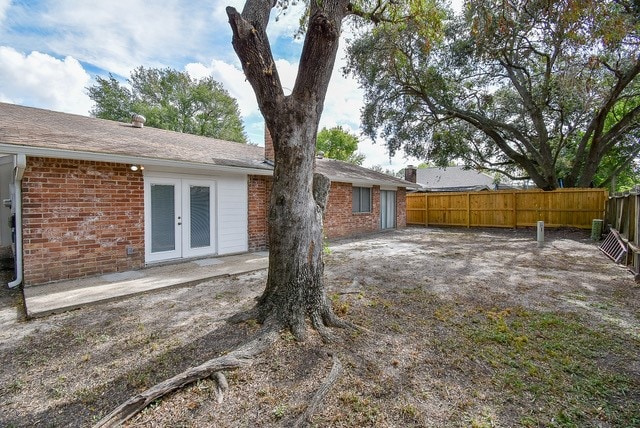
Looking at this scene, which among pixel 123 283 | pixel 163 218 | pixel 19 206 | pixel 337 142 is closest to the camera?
pixel 19 206

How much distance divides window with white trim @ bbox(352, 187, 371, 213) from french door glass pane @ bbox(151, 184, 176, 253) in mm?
7227

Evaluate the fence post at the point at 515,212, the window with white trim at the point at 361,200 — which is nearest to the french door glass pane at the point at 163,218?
the window with white trim at the point at 361,200

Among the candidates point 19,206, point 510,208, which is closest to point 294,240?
point 19,206

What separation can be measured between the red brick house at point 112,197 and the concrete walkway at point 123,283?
42 cm

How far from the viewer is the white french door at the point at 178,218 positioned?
6547 mm

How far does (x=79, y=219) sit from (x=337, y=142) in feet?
113

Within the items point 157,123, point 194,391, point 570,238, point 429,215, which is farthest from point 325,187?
point 157,123

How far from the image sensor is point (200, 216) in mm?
7379

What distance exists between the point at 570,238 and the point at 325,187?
474 inches

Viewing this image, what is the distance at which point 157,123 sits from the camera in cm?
2489

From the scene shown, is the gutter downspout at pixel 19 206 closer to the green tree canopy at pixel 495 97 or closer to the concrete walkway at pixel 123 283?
the concrete walkway at pixel 123 283

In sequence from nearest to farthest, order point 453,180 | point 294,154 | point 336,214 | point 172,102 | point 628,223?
point 294,154, point 628,223, point 336,214, point 172,102, point 453,180

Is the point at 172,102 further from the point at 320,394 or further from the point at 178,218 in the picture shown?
the point at 320,394

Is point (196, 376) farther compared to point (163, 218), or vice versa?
point (163, 218)
